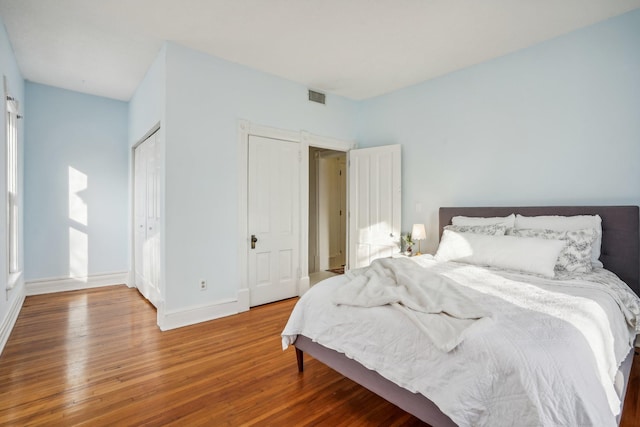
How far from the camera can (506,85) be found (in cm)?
338

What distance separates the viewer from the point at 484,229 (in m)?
3.09

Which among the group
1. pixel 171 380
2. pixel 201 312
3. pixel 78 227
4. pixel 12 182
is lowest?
pixel 171 380

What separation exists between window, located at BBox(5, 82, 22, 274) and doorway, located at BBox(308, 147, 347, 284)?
156 inches

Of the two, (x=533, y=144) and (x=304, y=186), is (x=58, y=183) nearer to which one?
(x=304, y=186)

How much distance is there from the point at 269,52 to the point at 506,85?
2.59 meters

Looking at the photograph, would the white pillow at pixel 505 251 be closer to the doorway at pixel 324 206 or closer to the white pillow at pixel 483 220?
the white pillow at pixel 483 220

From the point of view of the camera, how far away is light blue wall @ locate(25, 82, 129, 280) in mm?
4344

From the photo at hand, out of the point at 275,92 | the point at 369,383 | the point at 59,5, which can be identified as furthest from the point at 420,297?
the point at 59,5

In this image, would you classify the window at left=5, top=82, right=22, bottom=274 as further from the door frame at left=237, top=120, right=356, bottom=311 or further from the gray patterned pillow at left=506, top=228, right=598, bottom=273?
the gray patterned pillow at left=506, top=228, right=598, bottom=273

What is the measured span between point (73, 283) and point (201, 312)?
2680 mm

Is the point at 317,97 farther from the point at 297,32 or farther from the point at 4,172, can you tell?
the point at 4,172

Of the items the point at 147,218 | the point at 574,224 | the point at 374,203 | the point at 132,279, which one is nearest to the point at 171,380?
the point at 147,218

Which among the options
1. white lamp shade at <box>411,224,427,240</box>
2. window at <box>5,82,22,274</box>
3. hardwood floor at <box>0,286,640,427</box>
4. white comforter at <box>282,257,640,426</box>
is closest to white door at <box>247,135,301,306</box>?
hardwood floor at <box>0,286,640,427</box>

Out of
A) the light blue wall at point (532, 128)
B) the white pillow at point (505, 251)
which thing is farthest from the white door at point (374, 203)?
the white pillow at point (505, 251)
